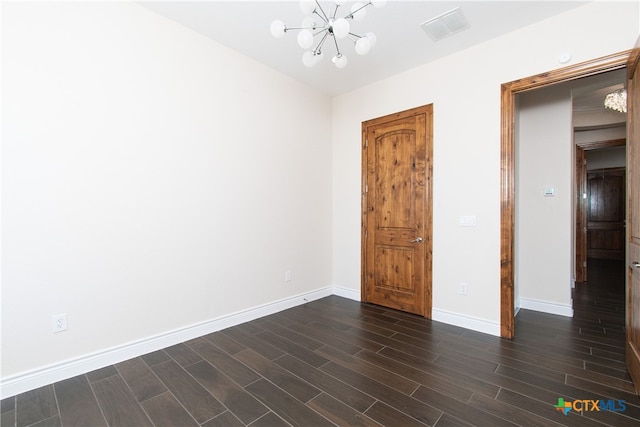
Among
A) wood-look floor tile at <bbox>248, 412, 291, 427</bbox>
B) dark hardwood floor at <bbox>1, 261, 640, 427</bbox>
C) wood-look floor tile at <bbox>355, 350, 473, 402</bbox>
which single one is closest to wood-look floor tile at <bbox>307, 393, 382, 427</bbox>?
dark hardwood floor at <bbox>1, 261, 640, 427</bbox>

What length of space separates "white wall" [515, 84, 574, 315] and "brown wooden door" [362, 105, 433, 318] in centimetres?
124

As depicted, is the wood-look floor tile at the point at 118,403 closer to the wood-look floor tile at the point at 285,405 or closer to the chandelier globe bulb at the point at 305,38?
the wood-look floor tile at the point at 285,405

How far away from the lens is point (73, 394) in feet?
6.36

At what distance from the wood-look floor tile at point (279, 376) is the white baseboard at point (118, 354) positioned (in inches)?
23.6

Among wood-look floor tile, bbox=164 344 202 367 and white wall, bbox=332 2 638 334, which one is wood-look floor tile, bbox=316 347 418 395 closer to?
wood-look floor tile, bbox=164 344 202 367

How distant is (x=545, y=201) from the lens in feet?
11.4

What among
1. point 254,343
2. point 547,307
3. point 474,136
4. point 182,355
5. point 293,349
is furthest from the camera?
point 547,307

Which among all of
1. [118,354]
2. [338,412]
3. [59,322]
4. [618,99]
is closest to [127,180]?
[59,322]

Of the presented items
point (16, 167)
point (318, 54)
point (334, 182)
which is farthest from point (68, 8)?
point (334, 182)

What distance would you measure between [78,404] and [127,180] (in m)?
1.56

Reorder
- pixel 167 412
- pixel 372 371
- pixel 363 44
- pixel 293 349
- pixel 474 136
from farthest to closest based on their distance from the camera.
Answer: pixel 474 136 → pixel 293 349 → pixel 372 371 → pixel 363 44 → pixel 167 412

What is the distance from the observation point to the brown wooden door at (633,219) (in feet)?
6.21

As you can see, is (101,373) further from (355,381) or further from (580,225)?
(580,225)

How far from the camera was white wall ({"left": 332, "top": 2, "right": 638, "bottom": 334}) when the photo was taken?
2.58 metres
